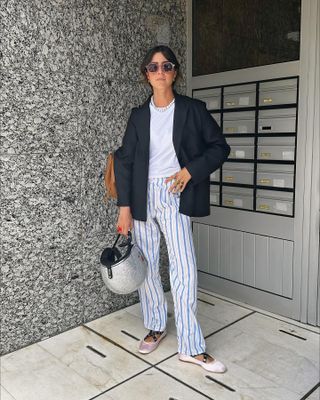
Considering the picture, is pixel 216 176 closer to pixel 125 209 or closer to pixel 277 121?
pixel 277 121

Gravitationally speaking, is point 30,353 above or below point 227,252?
below

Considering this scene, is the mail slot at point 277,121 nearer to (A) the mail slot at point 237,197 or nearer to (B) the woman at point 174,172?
(A) the mail slot at point 237,197

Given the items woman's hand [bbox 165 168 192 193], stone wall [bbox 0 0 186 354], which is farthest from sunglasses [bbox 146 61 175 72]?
stone wall [bbox 0 0 186 354]

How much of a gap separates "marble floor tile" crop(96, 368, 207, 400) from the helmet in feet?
1.62

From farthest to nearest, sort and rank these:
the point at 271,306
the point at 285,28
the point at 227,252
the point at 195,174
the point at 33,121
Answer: the point at 227,252
the point at 271,306
the point at 285,28
the point at 33,121
the point at 195,174

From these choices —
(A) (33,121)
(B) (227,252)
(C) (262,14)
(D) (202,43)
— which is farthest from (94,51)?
(B) (227,252)

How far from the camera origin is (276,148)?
2.93 m

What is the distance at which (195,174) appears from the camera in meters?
2.31

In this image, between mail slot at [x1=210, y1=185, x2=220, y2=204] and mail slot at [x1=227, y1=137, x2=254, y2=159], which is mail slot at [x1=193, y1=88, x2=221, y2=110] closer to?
mail slot at [x1=227, y1=137, x2=254, y2=159]

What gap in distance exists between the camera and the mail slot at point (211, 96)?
3253 millimetres

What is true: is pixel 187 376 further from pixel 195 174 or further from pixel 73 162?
pixel 73 162

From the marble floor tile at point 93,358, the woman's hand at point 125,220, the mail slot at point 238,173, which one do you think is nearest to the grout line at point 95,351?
the marble floor tile at point 93,358

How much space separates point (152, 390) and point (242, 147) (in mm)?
1764

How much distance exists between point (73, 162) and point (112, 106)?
0.50 metres
